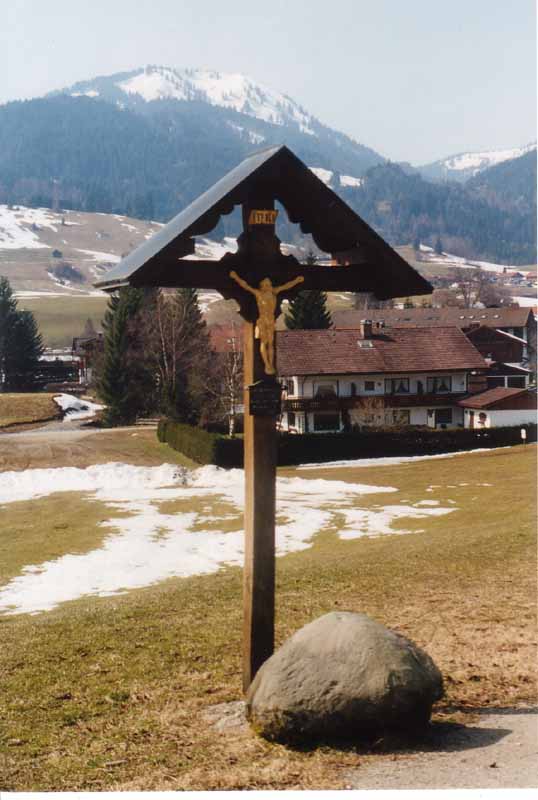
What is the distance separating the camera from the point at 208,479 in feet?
158

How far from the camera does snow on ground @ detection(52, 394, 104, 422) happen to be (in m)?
84.9

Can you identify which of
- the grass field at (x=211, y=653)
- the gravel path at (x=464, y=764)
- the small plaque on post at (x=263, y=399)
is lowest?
the grass field at (x=211, y=653)

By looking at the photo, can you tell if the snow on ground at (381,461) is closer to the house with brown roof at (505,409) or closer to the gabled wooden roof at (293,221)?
the house with brown roof at (505,409)

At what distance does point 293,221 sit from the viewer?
10039mm

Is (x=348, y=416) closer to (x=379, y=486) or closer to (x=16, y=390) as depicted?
(x=379, y=486)

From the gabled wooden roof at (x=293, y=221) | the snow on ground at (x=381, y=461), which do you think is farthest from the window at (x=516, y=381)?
the gabled wooden roof at (x=293, y=221)

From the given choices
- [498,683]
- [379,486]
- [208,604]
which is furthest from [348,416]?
[498,683]

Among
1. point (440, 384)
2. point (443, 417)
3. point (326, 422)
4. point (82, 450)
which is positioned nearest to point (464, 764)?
point (82, 450)

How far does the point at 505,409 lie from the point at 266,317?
205 feet

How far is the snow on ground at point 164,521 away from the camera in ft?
71.9

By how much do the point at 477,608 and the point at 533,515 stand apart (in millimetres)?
15318

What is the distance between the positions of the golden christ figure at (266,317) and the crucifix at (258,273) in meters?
0.01

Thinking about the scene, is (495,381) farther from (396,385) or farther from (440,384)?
(396,385)

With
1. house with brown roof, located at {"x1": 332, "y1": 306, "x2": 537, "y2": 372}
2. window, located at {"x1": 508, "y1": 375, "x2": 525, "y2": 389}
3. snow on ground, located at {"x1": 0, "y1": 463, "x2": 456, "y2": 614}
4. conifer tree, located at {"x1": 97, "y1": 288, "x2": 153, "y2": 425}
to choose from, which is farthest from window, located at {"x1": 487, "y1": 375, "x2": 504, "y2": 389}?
snow on ground, located at {"x1": 0, "y1": 463, "x2": 456, "y2": 614}
